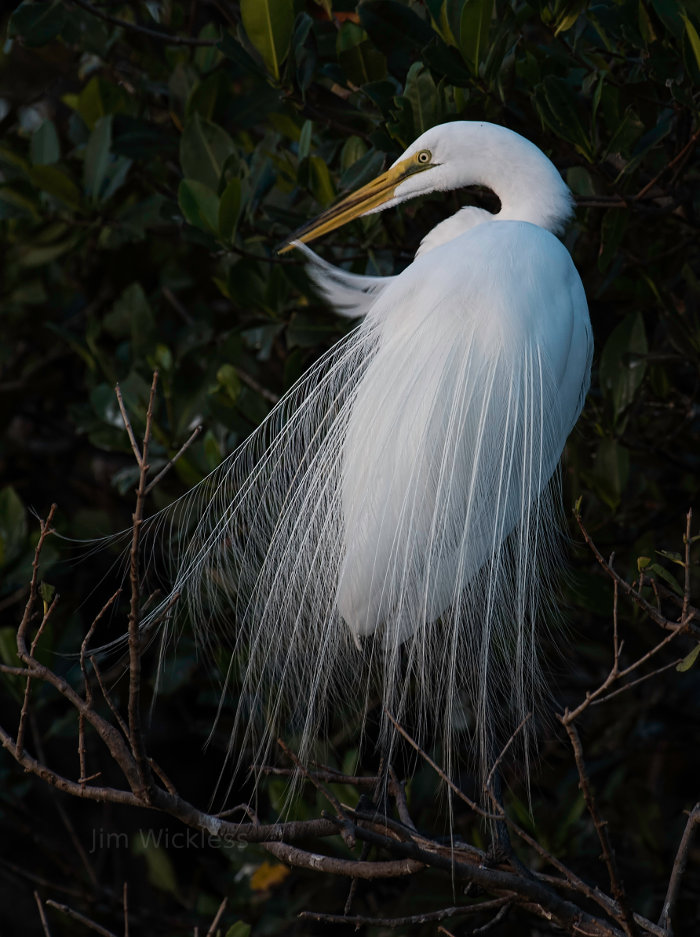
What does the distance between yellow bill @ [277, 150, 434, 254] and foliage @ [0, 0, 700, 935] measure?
56 mm

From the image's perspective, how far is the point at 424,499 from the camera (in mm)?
1855

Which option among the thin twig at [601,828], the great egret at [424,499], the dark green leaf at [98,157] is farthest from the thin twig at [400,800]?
the dark green leaf at [98,157]

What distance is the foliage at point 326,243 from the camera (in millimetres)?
1978

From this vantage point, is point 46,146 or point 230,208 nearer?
point 230,208

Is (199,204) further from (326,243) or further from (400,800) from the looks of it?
(400,800)

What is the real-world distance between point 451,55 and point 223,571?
1.07m

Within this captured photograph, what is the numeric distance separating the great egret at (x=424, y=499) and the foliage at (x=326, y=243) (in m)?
0.16

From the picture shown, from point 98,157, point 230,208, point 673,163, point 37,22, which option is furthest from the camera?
point 98,157

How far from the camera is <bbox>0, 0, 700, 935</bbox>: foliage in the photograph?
1.98 m

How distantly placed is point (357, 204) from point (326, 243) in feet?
0.87

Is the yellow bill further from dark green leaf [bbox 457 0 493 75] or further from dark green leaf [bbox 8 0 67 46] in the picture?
dark green leaf [bbox 8 0 67 46]

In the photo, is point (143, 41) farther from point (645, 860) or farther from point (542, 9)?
point (645, 860)

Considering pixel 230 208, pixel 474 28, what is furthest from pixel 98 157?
pixel 474 28

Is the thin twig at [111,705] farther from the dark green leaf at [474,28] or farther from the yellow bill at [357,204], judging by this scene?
the dark green leaf at [474,28]
